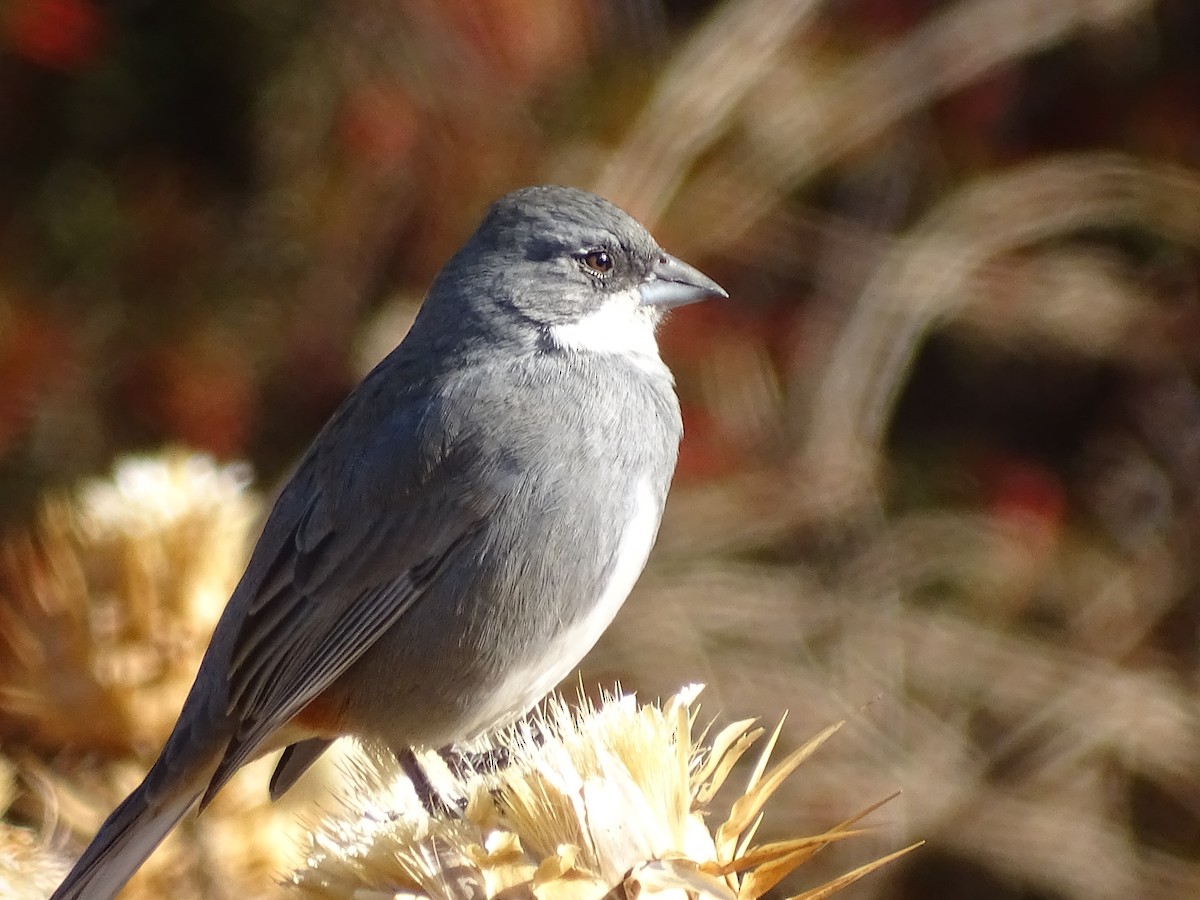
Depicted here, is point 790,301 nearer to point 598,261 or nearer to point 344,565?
point 598,261

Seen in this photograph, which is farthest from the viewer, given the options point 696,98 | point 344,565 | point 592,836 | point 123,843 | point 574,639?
point 696,98

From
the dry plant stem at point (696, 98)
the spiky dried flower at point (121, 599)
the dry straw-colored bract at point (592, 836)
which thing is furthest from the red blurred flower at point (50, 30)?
the dry straw-colored bract at point (592, 836)

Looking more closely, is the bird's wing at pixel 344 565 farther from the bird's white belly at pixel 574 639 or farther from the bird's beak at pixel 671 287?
the bird's beak at pixel 671 287

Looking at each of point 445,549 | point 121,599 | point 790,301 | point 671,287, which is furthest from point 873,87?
point 121,599

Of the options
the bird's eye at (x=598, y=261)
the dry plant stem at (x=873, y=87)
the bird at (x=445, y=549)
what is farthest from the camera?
the dry plant stem at (x=873, y=87)

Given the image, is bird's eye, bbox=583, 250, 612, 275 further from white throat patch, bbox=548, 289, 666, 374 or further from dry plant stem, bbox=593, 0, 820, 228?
Answer: dry plant stem, bbox=593, 0, 820, 228

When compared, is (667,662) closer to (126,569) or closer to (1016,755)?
(1016,755)

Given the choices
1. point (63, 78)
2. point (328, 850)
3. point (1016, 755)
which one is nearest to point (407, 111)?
point (63, 78)
